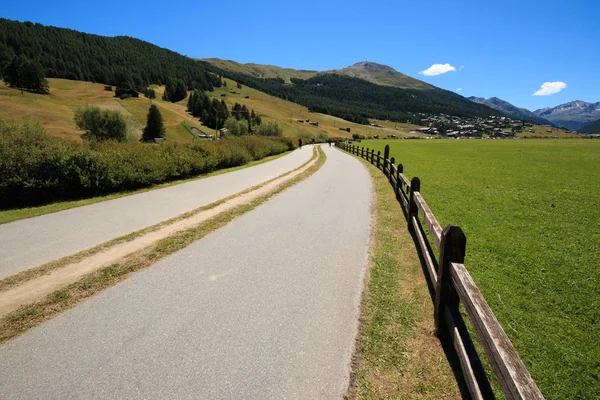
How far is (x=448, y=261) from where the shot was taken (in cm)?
372

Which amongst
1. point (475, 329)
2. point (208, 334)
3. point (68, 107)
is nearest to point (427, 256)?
point (475, 329)

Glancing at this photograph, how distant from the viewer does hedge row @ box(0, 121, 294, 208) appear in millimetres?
11008

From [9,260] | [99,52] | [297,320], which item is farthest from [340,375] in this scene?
[99,52]

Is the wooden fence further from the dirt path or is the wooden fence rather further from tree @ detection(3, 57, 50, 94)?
tree @ detection(3, 57, 50, 94)

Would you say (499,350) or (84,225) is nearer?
(499,350)

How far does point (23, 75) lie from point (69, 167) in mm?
123954

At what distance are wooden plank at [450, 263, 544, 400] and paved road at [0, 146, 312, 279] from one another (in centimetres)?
758

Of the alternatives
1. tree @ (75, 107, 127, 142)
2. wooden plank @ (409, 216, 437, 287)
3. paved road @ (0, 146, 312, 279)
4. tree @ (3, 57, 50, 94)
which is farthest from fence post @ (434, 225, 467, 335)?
tree @ (3, 57, 50, 94)

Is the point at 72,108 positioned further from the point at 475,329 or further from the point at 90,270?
the point at 475,329

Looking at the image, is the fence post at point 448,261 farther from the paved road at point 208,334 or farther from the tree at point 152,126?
the tree at point 152,126

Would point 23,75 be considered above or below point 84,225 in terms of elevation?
above

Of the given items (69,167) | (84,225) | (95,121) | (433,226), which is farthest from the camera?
(95,121)

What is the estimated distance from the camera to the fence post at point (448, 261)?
3.56 m

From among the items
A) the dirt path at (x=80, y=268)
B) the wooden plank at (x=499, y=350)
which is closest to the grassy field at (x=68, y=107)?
the dirt path at (x=80, y=268)
